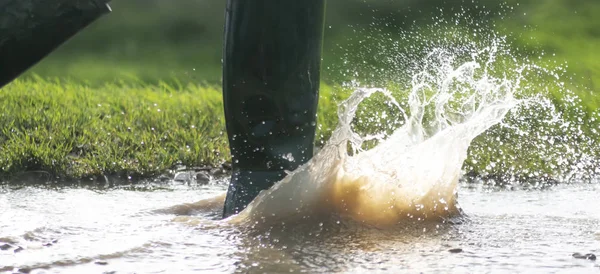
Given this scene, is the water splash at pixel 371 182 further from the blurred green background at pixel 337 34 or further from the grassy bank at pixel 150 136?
the blurred green background at pixel 337 34

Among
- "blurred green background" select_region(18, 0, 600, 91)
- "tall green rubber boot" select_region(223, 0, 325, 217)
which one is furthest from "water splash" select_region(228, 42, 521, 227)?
"blurred green background" select_region(18, 0, 600, 91)

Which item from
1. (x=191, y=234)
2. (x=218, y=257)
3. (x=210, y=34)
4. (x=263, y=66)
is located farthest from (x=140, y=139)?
(x=210, y=34)

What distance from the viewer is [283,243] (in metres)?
2.04

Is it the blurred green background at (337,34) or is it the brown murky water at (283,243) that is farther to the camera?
the blurred green background at (337,34)

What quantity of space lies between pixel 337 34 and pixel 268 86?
251 inches

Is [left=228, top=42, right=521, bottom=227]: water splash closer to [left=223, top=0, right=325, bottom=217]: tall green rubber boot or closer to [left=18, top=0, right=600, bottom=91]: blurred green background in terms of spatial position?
[left=223, top=0, right=325, bottom=217]: tall green rubber boot

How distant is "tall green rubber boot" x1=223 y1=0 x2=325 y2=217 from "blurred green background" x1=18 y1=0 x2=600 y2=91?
4537 millimetres

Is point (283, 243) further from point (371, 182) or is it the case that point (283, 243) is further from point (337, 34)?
point (337, 34)

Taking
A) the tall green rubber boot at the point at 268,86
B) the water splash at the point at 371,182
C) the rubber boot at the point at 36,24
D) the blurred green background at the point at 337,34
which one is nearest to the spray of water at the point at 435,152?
the water splash at the point at 371,182

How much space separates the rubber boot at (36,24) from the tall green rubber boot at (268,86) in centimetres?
71

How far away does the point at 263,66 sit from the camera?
2.38 meters

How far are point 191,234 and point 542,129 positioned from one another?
2.63 m

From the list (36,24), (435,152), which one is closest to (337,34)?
(435,152)

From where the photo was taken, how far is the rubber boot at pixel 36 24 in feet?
5.46
